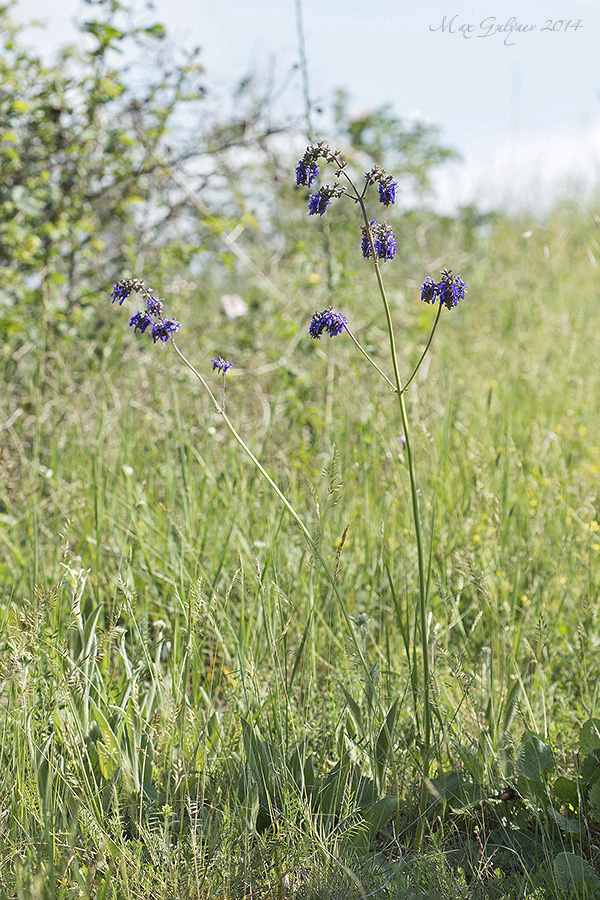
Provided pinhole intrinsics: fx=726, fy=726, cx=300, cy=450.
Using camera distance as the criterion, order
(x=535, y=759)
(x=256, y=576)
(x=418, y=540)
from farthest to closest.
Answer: (x=256, y=576) → (x=535, y=759) → (x=418, y=540)

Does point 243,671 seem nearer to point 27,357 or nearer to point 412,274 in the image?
point 27,357

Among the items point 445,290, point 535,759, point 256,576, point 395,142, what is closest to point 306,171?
point 445,290

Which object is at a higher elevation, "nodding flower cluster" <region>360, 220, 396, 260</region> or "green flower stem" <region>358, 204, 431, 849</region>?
"nodding flower cluster" <region>360, 220, 396, 260</region>

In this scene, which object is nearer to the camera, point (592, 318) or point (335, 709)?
point (335, 709)

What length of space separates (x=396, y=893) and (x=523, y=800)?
0.33 metres

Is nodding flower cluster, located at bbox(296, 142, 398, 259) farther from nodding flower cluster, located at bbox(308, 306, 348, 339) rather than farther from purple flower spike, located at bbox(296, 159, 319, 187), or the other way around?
nodding flower cluster, located at bbox(308, 306, 348, 339)

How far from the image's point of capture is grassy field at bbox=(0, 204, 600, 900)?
1.21 meters

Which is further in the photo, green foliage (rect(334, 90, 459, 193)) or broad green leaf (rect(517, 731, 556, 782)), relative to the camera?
green foliage (rect(334, 90, 459, 193))

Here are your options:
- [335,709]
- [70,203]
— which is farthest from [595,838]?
[70,203]

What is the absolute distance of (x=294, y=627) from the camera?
6.03ft

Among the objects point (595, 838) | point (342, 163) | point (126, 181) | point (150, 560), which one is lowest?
point (595, 838)

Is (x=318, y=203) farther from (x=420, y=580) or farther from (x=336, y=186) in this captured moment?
(x=420, y=580)

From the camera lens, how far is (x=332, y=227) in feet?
10.9

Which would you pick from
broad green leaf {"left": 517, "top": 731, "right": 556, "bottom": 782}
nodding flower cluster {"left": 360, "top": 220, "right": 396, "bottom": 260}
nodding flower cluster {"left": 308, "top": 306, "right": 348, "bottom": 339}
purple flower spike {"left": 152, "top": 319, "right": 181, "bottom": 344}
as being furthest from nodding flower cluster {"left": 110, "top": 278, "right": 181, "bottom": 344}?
broad green leaf {"left": 517, "top": 731, "right": 556, "bottom": 782}
